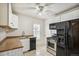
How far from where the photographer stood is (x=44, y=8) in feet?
6.12

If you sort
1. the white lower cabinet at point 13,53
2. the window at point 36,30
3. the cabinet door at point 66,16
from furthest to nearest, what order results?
the window at point 36,30 → the cabinet door at point 66,16 → the white lower cabinet at point 13,53

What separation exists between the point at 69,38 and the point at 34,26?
2.28 ft

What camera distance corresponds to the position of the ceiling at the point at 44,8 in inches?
72.0

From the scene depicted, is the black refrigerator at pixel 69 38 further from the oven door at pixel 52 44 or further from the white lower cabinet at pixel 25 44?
the white lower cabinet at pixel 25 44

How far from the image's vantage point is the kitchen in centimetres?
180

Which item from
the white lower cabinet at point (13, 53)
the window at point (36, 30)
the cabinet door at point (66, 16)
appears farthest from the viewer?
the window at point (36, 30)

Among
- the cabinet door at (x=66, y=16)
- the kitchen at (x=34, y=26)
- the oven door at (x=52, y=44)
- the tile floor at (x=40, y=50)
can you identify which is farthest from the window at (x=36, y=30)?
the cabinet door at (x=66, y=16)

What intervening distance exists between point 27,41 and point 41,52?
0.34 metres

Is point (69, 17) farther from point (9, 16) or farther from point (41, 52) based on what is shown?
point (9, 16)

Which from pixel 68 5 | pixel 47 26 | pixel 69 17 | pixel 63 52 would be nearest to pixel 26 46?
pixel 47 26

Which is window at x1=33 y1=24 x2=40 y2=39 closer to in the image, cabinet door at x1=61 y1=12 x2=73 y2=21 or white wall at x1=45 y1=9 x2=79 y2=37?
white wall at x1=45 y1=9 x2=79 y2=37

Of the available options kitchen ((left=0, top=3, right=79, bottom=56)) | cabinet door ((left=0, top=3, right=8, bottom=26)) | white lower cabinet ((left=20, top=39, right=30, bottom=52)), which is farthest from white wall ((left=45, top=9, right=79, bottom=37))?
cabinet door ((left=0, top=3, right=8, bottom=26))

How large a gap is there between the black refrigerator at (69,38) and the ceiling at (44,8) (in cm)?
26

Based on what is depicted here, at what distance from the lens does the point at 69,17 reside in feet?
6.08
